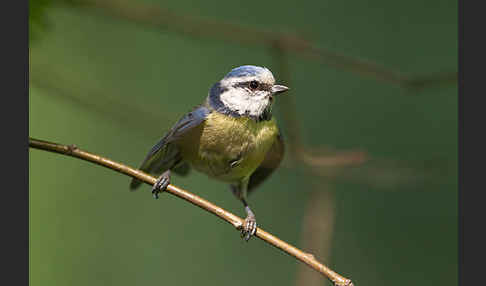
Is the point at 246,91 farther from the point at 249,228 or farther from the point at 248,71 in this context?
the point at 249,228

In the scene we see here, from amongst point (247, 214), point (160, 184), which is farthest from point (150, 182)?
point (247, 214)

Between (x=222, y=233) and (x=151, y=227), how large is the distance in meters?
0.17

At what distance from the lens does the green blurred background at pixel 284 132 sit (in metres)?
0.91

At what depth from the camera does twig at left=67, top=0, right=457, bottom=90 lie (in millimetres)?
791

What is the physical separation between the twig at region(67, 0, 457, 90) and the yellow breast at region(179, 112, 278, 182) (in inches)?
5.8

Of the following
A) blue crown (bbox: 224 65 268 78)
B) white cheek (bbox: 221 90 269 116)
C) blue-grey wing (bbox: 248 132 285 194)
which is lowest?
blue-grey wing (bbox: 248 132 285 194)

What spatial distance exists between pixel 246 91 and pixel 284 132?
0.50 feet

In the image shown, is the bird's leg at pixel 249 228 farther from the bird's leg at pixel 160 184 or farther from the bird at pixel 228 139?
the bird's leg at pixel 160 184

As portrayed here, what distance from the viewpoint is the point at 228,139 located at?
0.75m

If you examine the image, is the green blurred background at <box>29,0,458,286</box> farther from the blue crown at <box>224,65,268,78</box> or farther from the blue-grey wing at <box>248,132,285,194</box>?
Result: the blue crown at <box>224,65,268,78</box>

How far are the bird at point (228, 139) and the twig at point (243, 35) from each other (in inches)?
5.6

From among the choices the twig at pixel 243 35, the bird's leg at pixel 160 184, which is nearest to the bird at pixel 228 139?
the bird's leg at pixel 160 184

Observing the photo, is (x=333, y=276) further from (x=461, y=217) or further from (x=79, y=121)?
(x=79, y=121)

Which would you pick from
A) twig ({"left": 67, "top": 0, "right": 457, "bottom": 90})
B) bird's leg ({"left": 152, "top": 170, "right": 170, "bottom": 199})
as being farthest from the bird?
twig ({"left": 67, "top": 0, "right": 457, "bottom": 90})
